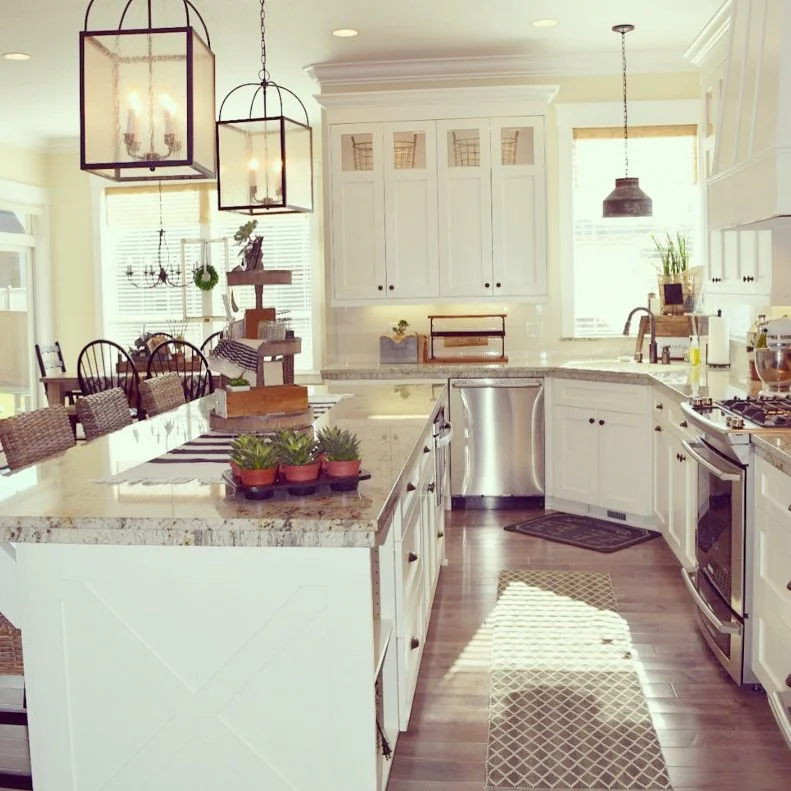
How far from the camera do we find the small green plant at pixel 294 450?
2.18 metres

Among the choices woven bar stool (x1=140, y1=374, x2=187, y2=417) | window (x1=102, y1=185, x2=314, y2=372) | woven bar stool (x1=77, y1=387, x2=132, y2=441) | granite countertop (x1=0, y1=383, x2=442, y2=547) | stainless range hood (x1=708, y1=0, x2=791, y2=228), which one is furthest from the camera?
window (x1=102, y1=185, x2=314, y2=372)

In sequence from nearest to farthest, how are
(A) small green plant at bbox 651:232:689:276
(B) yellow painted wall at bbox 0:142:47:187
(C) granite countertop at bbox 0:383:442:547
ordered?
(C) granite countertop at bbox 0:383:442:547, (A) small green plant at bbox 651:232:689:276, (B) yellow painted wall at bbox 0:142:47:187

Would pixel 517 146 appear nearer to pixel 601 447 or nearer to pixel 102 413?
pixel 601 447

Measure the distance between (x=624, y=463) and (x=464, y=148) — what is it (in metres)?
2.30

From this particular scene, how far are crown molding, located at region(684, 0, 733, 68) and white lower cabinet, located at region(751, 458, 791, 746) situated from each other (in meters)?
2.72

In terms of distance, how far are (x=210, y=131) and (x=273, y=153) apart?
69 centimetres

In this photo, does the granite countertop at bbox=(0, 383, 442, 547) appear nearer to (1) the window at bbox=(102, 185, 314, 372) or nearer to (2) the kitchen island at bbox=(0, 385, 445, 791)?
(2) the kitchen island at bbox=(0, 385, 445, 791)

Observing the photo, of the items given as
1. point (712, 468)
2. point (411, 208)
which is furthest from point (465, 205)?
point (712, 468)

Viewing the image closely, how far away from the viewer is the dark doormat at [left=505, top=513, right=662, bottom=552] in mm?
5191

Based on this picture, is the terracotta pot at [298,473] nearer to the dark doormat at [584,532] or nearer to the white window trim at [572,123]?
the dark doormat at [584,532]

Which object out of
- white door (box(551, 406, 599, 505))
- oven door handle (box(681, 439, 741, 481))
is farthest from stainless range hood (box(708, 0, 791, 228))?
white door (box(551, 406, 599, 505))

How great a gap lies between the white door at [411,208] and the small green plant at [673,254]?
1.45 meters

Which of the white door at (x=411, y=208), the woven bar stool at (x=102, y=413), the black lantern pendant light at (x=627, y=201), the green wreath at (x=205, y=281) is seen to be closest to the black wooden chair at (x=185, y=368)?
the green wreath at (x=205, y=281)

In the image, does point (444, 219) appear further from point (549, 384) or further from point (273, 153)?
point (273, 153)
